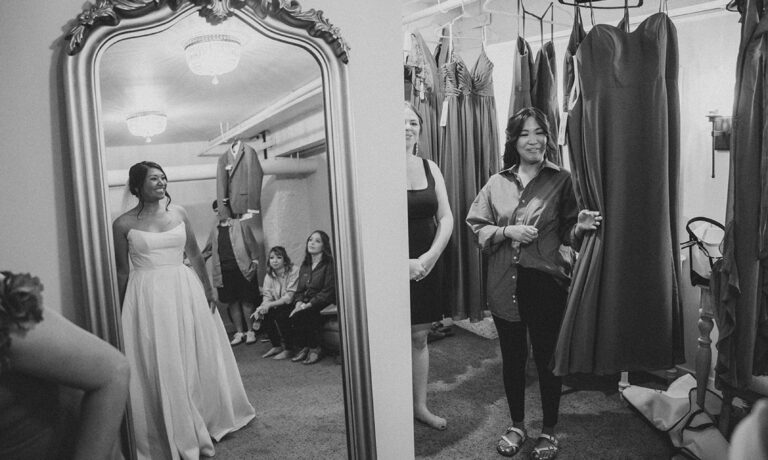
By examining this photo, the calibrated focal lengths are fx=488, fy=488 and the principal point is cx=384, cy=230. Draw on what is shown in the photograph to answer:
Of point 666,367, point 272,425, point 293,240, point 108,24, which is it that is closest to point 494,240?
point 666,367

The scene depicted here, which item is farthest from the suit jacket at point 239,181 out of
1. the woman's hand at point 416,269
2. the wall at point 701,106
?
the wall at point 701,106

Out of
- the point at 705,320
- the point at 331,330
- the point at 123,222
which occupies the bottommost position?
the point at 705,320

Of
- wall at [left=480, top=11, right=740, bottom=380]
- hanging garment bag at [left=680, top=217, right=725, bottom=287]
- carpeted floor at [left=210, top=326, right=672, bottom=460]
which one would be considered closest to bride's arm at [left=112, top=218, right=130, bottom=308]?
carpeted floor at [left=210, top=326, right=672, bottom=460]

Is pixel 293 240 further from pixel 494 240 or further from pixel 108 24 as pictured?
pixel 494 240

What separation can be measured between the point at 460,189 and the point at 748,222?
56.4 inches

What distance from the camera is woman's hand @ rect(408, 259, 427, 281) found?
2.02 m

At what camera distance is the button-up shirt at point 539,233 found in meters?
1.98

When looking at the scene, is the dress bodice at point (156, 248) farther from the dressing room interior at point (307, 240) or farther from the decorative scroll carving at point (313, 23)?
the decorative scroll carving at point (313, 23)

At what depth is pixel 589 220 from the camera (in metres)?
1.89

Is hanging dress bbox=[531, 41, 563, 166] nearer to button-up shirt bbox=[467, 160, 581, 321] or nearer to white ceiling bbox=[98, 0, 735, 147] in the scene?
button-up shirt bbox=[467, 160, 581, 321]

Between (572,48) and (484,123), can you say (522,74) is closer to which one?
(484,123)

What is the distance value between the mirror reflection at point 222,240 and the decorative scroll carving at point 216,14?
0.12 feet

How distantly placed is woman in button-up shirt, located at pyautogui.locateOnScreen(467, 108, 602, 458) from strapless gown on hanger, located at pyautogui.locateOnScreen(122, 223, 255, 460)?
124 centimetres

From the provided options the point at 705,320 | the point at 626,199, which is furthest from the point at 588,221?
the point at 705,320
